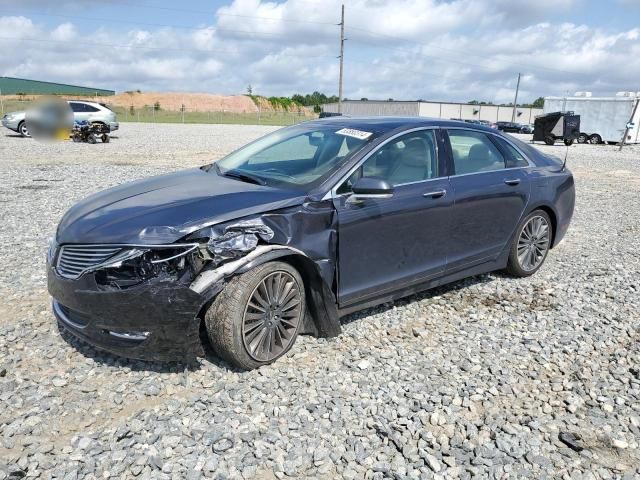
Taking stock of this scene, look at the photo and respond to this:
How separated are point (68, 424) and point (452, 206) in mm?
3183

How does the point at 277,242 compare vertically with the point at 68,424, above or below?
above

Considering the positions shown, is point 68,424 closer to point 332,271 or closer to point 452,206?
point 332,271

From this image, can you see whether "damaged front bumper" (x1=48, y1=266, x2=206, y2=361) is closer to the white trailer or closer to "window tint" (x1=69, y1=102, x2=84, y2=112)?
"window tint" (x1=69, y1=102, x2=84, y2=112)

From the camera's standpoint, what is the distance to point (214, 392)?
10.8ft

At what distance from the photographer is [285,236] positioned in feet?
11.5

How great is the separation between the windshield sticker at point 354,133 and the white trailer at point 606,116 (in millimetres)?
33875

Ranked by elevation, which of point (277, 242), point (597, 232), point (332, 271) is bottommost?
point (597, 232)

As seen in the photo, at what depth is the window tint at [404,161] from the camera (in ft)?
13.2

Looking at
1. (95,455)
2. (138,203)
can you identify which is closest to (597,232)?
(138,203)

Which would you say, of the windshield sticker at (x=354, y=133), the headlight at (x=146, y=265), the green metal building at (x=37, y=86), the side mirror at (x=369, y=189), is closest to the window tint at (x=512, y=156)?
the windshield sticker at (x=354, y=133)

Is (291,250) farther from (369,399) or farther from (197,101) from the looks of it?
(197,101)

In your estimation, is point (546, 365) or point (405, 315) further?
point (405, 315)

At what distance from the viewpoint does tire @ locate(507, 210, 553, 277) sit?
5.30 m

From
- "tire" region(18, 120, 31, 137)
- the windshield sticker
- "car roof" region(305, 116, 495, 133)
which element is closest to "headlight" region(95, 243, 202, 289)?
the windshield sticker
